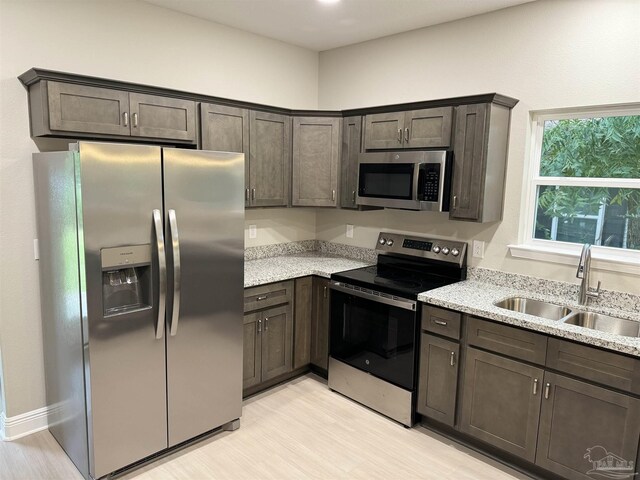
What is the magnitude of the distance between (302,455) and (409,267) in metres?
1.65

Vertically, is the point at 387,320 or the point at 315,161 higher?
the point at 315,161

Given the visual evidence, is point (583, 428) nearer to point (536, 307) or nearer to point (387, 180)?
point (536, 307)

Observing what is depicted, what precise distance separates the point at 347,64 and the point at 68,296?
118 inches

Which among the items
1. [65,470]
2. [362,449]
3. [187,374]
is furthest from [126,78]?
[362,449]

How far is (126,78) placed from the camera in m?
3.03

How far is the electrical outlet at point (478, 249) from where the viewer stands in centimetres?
326

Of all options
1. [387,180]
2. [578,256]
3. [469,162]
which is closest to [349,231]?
[387,180]

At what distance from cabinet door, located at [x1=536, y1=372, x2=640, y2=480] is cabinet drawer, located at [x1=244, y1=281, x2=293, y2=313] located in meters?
1.83

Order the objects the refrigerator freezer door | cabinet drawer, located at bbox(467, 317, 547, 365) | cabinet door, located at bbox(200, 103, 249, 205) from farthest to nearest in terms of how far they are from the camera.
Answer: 1. cabinet door, located at bbox(200, 103, 249, 205)
2. the refrigerator freezer door
3. cabinet drawer, located at bbox(467, 317, 547, 365)

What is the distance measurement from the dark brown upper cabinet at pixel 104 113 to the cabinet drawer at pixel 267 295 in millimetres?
1154

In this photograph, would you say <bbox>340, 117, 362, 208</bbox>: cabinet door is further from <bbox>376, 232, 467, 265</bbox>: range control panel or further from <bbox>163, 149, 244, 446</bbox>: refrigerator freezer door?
<bbox>163, 149, 244, 446</bbox>: refrigerator freezer door

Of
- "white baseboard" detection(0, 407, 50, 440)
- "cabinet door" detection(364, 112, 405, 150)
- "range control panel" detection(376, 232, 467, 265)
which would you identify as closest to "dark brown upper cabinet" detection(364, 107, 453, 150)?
"cabinet door" detection(364, 112, 405, 150)

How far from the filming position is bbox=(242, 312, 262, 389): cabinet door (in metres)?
3.19

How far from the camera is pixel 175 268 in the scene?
2471 mm
